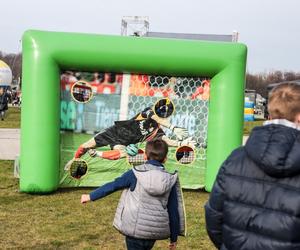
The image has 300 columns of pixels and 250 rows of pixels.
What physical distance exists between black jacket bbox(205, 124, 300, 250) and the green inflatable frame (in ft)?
16.3

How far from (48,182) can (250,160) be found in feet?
17.2

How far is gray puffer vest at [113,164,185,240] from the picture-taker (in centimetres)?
345

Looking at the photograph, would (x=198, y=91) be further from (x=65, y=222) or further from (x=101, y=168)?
(x=65, y=222)

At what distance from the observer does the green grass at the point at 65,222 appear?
205 inches

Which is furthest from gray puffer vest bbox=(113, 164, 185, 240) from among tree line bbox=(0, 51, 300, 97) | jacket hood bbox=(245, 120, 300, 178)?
tree line bbox=(0, 51, 300, 97)

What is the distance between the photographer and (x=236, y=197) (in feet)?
7.28

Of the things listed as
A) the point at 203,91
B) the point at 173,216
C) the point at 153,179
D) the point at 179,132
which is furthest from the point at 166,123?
the point at 153,179

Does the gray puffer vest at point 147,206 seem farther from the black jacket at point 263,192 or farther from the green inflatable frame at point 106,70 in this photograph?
the green inflatable frame at point 106,70

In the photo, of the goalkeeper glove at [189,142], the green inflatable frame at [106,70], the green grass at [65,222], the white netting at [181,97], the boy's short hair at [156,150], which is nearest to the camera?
the boy's short hair at [156,150]

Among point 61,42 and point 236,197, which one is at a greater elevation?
point 61,42

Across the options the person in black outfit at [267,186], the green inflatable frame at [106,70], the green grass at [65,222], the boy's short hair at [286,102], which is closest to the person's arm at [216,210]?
the person in black outfit at [267,186]

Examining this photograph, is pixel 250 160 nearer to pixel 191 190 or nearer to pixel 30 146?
pixel 30 146

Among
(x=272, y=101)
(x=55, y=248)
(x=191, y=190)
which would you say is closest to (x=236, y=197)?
(x=272, y=101)

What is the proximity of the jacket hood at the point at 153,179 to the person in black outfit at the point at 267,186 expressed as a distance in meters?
1.17
